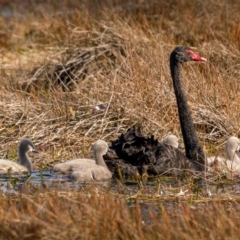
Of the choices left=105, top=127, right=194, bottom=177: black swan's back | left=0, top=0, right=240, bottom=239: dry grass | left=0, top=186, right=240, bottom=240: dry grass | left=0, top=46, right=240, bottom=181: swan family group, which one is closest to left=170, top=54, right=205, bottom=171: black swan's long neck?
left=0, top=46, right=240, bottom=181: swan family group

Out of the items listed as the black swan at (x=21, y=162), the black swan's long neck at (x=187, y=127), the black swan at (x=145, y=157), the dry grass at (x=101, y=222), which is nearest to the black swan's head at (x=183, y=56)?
the black swan's long neck at (x=187, y=127)

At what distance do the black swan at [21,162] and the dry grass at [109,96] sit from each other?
27 cm

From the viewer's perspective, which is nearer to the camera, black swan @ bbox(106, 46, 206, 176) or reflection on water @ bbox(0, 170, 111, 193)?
reflection on water @ bbox(0, 170, 111, 193)

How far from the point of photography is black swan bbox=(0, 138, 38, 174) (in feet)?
26.7

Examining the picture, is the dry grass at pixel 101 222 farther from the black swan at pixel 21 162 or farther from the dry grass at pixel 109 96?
the black swan at pixel 21 162

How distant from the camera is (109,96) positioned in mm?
9914

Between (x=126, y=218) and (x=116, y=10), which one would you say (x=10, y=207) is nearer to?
(x=126, y=218)

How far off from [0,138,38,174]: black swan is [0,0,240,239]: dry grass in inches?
10.4

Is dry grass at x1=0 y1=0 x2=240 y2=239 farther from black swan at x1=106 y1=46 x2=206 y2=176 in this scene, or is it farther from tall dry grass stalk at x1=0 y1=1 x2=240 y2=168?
black swan at x1=106 y1=46 x2=206 y2=176

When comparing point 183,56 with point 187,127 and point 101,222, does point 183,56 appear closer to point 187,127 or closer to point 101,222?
point 187,127

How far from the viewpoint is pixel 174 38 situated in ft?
44.6

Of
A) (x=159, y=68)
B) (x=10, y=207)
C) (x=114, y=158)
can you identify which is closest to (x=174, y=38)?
(x=159, y=68)

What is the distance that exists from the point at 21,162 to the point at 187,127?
1451mm

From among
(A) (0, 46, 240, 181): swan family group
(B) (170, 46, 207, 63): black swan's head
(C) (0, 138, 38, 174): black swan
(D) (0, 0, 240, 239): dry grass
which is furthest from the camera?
(B) (170, 46, 207, 63): black swan's head
